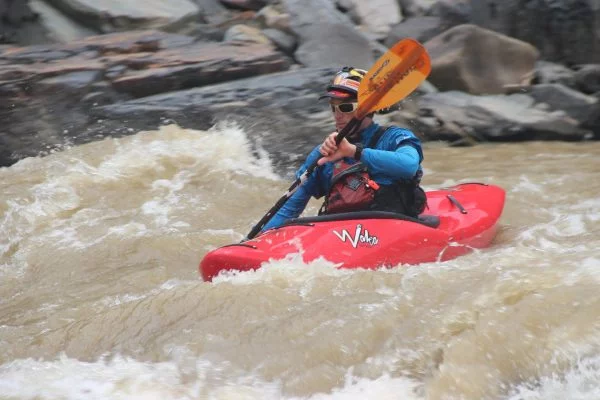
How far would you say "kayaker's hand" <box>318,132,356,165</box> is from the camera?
3920 millimetres

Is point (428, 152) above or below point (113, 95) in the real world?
below

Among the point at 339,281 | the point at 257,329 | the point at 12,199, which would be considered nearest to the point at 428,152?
the point at 12,199

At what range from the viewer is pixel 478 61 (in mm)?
9289

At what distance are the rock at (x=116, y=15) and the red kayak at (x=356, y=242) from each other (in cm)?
682

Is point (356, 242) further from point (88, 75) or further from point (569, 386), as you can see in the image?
point (88, 75)

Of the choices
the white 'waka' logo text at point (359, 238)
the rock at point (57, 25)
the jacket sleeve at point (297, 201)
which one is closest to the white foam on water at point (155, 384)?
the white 'waka' logo text at point (359, 238)

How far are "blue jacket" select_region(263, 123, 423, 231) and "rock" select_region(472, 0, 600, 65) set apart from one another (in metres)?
6.37

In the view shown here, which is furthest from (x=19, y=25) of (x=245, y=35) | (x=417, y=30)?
(x=417, y=30)

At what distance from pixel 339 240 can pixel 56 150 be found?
450 centimetres

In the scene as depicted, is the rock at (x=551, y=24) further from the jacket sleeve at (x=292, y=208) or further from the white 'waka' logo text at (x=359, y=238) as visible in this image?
the white 'waka' logo text at (x=359, y=238)

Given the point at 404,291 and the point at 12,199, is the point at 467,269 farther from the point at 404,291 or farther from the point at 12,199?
the point at 12,199

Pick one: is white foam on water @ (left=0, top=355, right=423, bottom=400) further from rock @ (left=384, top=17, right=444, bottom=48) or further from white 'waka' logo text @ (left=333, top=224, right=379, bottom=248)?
rock @ (left=384, top=17, right=444, bottom=48)

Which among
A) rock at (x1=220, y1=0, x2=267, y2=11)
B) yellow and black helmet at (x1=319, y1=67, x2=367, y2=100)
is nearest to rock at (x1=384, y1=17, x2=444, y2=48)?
rock at (x1=220, y1=0, x2=267, y2=11)

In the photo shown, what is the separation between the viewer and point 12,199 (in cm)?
619
